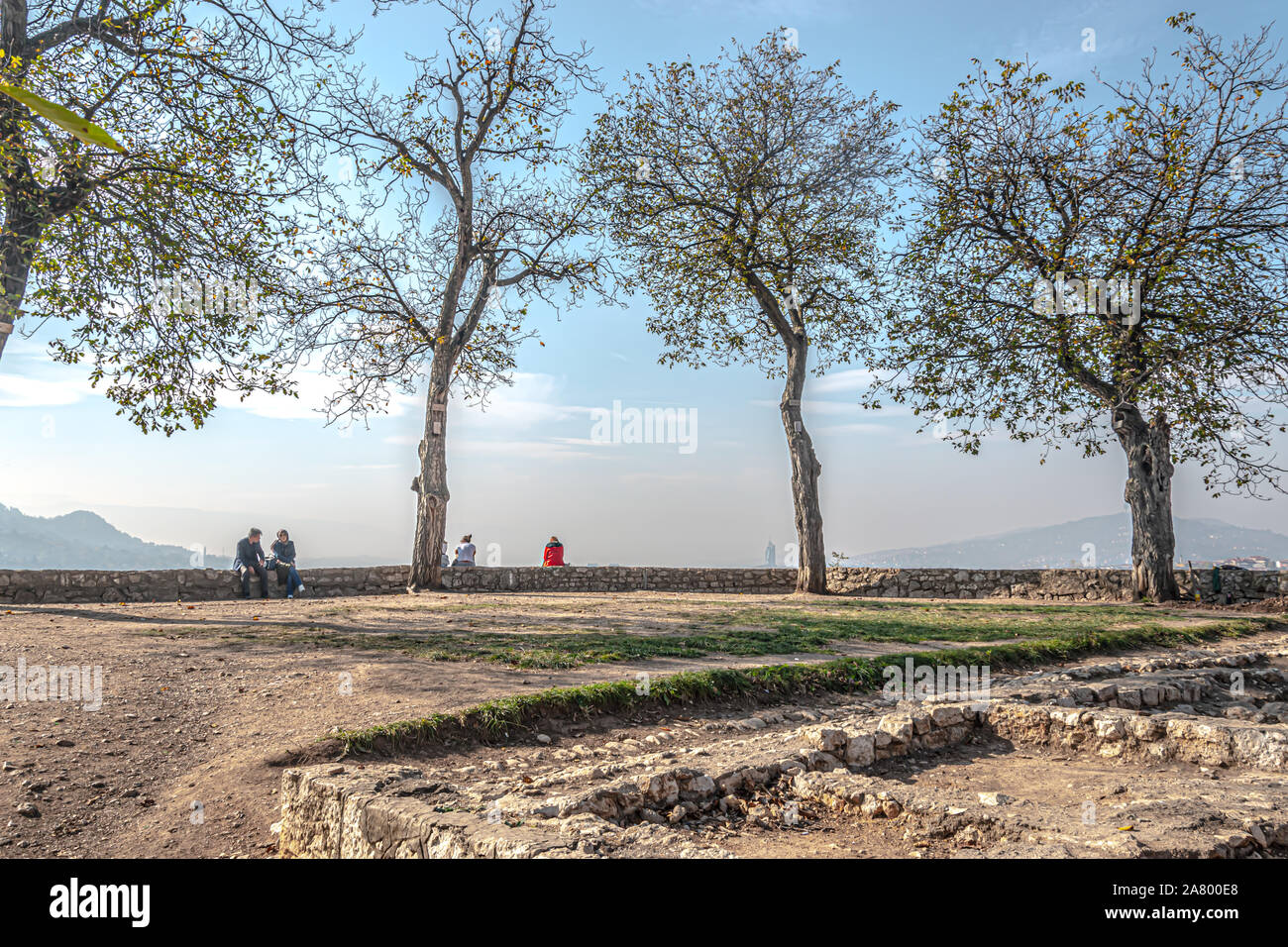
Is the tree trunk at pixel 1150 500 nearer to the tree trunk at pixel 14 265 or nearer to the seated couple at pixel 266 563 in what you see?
the seated couple at pixel 266 563

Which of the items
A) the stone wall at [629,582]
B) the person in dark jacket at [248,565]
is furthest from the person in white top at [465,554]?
the person in dark jacket at [248,565]

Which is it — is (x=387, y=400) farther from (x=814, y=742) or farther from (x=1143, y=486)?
(x=1143, y=486)

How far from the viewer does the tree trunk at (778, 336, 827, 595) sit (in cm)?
1969

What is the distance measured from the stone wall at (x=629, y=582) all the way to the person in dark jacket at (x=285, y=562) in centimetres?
23

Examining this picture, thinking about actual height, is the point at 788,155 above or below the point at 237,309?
above

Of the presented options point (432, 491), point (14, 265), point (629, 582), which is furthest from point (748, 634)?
point (14, 265)

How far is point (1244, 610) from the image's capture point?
51.8 feet

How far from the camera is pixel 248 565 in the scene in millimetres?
16594

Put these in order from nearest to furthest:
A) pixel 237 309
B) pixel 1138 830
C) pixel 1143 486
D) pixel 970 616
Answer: pixel 1138 830, pixel 237 309, pixel 970 616, pixel 1143 486

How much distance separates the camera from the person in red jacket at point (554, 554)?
2183 centimetres

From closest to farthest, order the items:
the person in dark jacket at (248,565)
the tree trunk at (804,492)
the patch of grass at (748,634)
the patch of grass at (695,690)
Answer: the patch of grass at (695,690), the patch of grass at (748,634), the person in dark jacket at (248,565), the tree trunk at (804,492)

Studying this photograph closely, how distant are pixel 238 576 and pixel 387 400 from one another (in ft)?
16.1

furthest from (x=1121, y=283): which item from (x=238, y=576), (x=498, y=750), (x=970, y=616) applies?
(x=238, y=576)

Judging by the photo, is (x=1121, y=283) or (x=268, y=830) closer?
(x=268, y=830)
